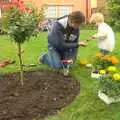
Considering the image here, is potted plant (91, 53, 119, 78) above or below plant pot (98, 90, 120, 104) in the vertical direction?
above

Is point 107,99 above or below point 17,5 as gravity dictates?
below

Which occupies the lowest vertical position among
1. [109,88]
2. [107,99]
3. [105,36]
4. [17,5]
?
[107,99]

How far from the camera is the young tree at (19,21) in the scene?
700 centimetres

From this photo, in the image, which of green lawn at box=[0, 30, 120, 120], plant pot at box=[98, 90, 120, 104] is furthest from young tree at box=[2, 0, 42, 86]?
plant pot at box=[98, 90, 120, 104]

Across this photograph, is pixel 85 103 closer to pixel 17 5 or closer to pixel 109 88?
pixel 109 88

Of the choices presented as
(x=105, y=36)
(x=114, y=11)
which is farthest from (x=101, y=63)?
(x=114, y=11)

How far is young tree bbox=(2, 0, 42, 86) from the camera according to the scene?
23.0ft

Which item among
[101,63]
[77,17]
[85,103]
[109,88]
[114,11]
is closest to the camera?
[109,88]

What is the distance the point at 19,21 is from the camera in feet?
23.0

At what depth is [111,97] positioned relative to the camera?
6.55m

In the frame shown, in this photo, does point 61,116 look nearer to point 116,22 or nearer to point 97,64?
point 97,64

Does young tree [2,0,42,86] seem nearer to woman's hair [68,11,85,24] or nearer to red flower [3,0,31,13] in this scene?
red flower [3,0,31,13]

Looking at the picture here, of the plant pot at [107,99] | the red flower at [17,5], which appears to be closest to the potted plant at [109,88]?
the plant pot at [107,99]

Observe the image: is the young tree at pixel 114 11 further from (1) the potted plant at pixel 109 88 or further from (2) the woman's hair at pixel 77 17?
(1) the potted plant at pixel 109 88
